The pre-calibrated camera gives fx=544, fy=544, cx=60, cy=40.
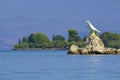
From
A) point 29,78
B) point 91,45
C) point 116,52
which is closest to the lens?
point 29,78

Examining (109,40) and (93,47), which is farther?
(109,40)

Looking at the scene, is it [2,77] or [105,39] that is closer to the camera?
[2,77]

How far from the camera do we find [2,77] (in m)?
41.0

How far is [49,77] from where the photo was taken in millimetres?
40281

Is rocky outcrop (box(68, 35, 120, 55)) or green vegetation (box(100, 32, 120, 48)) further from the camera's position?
green vegetation (box(100, 32, 120, 48))

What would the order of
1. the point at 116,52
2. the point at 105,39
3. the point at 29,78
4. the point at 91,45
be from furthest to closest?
the point at 105,39 < the point at 116,52 < the point at 91,45 < the point at 29,78

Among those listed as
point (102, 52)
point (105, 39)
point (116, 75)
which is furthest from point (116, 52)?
point (105, 39)

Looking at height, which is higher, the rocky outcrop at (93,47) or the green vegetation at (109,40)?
the green vegetation at (109,40)

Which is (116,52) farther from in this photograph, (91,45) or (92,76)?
(92,76)

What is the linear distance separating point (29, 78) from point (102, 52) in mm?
54653

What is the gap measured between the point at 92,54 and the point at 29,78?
5294cm

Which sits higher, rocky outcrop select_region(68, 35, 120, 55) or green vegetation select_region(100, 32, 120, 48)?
green vegetation select_region(100, 32, 120, 48)

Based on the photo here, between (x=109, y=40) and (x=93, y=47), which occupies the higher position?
(x=109, y=40)

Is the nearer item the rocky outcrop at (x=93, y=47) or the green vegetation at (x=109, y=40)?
the rocky outcrop at (x=93, y=47)
